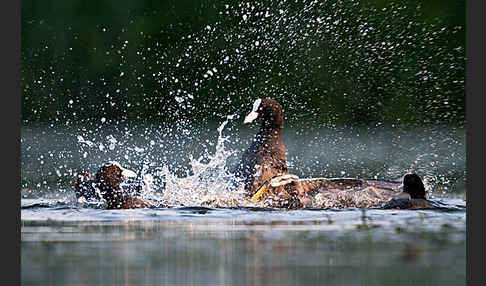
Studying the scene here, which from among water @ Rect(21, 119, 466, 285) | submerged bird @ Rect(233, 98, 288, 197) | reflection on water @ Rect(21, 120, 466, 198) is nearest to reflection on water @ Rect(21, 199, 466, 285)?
water @ Rect(21, 119, 466, 285)

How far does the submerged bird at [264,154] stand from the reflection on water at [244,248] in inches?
49.7

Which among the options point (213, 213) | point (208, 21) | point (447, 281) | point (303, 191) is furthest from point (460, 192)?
point (208, 21)

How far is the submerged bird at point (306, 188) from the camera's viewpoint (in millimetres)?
8023

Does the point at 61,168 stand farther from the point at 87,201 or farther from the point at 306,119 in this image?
the point at 306,119

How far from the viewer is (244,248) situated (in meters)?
5.19

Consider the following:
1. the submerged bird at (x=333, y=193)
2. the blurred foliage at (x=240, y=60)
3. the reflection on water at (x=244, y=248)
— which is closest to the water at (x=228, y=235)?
the reflection on water at (x=244, y=248)

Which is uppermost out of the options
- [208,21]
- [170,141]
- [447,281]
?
[208,21]

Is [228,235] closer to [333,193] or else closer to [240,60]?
[333,193]

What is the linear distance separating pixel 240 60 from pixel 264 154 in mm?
6213

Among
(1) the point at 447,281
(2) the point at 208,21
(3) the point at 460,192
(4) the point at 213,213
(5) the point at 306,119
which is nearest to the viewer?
(1) the point at 447,281

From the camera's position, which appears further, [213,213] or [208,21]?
[208,21]

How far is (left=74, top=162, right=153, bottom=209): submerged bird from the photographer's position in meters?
7.90

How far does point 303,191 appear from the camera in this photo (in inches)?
324

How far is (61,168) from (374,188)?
453 cm
